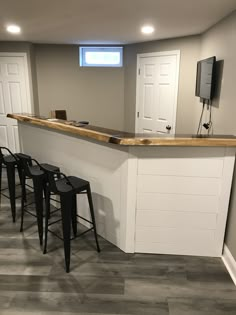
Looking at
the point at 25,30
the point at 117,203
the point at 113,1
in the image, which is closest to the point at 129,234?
the point at 117,203

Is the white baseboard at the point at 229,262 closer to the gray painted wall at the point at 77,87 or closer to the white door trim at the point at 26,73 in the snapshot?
the gray painted wall at the point at 77,87

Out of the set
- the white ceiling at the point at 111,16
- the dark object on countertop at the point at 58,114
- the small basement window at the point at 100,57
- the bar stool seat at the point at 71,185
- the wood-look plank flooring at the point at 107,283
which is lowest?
the wood-look plank flooring at the point at 107,283

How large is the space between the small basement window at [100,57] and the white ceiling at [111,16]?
1118 millimetres

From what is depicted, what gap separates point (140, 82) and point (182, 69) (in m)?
0.89

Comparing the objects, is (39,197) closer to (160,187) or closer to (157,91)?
(160,187)

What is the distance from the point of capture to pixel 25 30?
3.64 metres

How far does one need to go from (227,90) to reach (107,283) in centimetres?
208

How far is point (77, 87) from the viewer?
17.2 feet

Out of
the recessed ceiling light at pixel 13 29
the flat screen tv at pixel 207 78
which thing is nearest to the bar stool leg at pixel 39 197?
the flat screen tv at pixel 207 78

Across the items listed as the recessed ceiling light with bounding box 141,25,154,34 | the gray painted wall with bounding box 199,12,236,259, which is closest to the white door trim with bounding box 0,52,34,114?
the recessed ceiling light with bounding box 141,25,154,34

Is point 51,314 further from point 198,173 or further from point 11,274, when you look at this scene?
point 198,173

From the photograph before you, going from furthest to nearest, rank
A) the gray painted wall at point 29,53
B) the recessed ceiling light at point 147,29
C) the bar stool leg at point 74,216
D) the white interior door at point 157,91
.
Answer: the gray painted wall at point 29,53, the white interior door at point 157,91, the recessed ceiling light at point 147,29, the bar stool leg at point 74,216

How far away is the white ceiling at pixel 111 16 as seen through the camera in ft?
7.69

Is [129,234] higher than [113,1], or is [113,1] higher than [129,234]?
[113,1]
